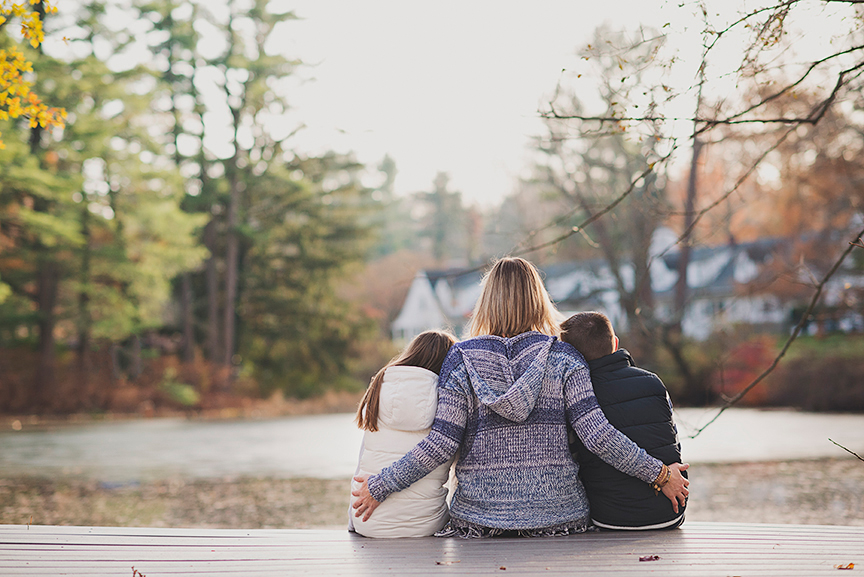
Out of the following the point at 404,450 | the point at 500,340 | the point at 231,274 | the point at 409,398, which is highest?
the point at 231,274

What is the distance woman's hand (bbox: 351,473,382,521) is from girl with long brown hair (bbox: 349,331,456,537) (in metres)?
0.04

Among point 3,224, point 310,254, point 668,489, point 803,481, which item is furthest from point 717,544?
point 310,254

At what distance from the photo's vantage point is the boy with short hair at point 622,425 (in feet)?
12.2

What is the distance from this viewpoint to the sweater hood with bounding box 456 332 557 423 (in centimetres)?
346

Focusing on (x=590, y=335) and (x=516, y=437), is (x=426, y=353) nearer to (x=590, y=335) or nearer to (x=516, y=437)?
(x=516, y=437)

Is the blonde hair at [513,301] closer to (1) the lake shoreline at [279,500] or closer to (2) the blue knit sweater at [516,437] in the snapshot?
(2) the blue knit sweater at [516,437]

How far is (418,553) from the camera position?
352cm

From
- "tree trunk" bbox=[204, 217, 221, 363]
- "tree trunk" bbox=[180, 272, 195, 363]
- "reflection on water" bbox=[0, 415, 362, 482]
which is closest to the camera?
"reflection on water" bbox=[0, 415, 362, 482]

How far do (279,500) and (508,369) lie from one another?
19.8 ft

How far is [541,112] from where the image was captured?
4.35 metres

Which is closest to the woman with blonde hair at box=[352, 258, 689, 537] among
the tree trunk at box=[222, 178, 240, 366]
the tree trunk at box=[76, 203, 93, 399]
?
the tree trunk at box=[76, 203, 93, 399]

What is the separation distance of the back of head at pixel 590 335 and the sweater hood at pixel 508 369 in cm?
20

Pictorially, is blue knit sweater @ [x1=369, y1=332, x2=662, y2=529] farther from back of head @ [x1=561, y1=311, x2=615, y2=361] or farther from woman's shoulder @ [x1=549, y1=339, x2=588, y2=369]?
back of head @ [x1=561, y1=311, x2=615, y2=361]

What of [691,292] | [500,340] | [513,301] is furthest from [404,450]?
[691,292]
